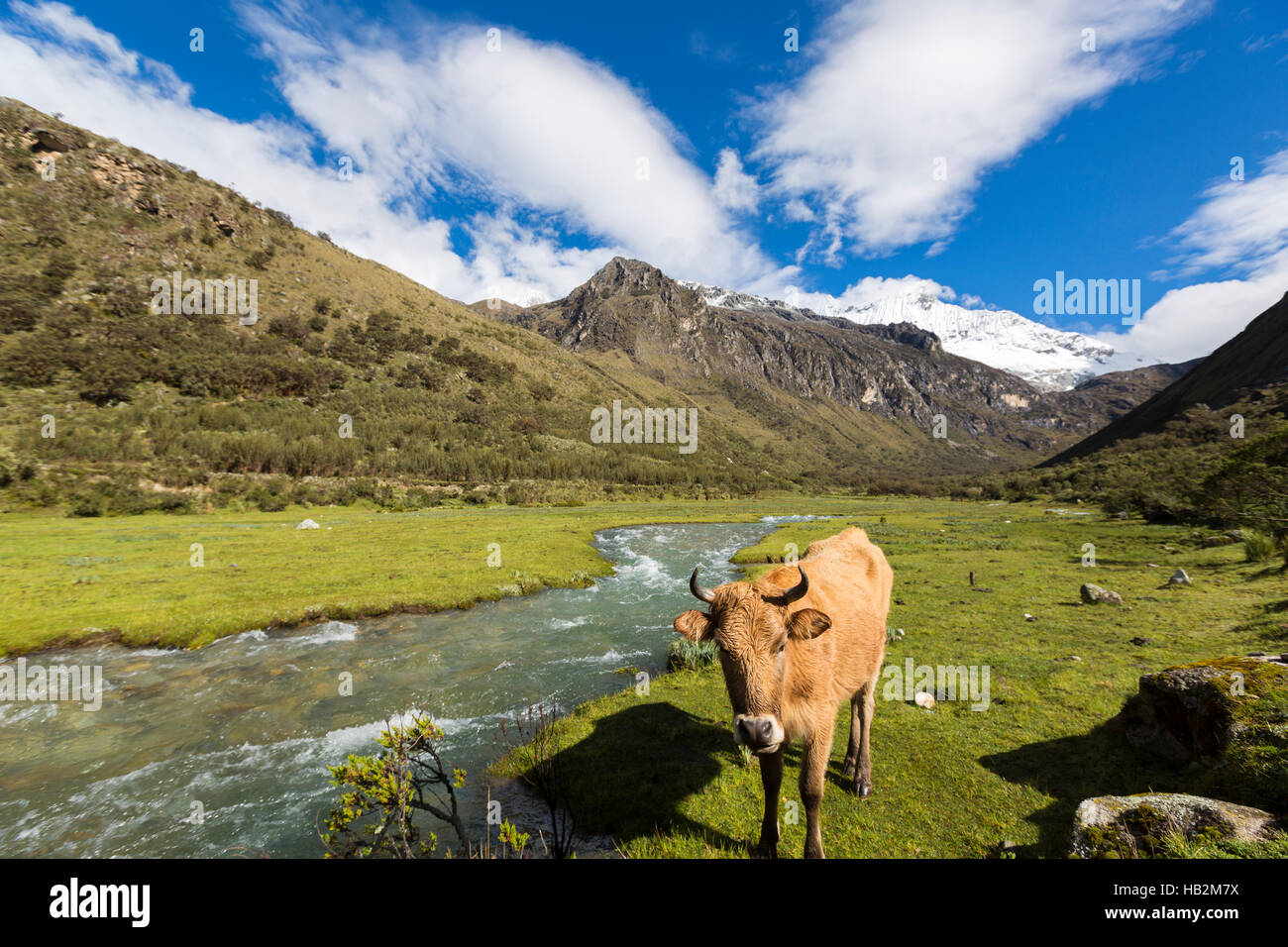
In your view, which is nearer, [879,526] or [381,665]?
[381,665]

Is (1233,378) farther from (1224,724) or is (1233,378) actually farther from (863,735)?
(863,735)

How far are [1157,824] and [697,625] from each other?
4833 millimetres

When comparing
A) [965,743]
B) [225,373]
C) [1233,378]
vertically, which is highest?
[225,373]

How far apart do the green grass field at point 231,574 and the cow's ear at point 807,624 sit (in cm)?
1898

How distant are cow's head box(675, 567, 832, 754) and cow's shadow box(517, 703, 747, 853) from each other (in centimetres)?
278

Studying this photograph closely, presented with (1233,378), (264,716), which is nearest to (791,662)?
(264,716)

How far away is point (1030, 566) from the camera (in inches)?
985

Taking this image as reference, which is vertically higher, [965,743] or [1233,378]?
[1233,378]

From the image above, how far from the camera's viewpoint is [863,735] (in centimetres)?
766

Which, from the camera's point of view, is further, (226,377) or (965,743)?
(226,377)

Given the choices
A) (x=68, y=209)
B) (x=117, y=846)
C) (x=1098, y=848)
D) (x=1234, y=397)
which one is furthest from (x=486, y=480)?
(x=1234, y=397)
